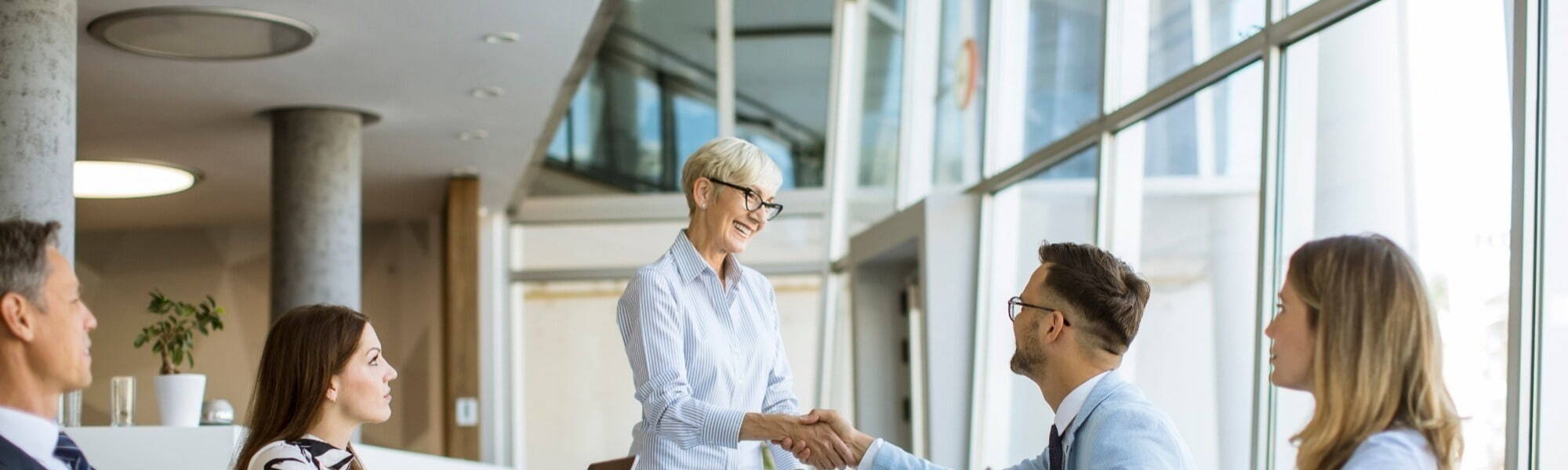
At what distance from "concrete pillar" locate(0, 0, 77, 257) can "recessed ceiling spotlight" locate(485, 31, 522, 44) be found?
72.1 inches

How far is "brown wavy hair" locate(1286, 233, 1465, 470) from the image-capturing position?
1968 mm

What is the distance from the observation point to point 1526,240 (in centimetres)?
347

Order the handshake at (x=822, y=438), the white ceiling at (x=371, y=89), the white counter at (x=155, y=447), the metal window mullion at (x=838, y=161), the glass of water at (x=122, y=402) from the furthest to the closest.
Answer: the metal window mullion at (x=838, y=161) < the white ceiling at (x=371, y=89) < the glass of water at (x=122, y=402) < the white counter at (x=155, y=447) < the handshake at (x=822, y=438)

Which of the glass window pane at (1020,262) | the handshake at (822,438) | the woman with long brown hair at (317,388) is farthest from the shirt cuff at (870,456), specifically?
the glass window pane at (1020,262)

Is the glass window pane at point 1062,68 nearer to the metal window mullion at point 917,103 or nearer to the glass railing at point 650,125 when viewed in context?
the metal window mullion at point 917,103

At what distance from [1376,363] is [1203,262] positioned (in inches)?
135

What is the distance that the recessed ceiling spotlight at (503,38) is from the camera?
20.6 ft

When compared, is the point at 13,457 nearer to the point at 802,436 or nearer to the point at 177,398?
the point at 802,436

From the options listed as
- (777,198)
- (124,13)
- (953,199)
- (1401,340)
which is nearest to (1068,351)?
(1401,340)

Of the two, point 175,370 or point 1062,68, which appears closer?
point 175,370

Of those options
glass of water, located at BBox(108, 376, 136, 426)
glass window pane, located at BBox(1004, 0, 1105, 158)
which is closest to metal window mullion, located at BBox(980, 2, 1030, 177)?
glass window pane, located at BBox(1004, 0, 1105, 158)

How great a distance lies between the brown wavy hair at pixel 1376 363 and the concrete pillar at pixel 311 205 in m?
6.21

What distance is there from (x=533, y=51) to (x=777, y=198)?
4.77 metres

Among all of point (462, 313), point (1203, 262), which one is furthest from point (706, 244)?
→ point (462, 313)
